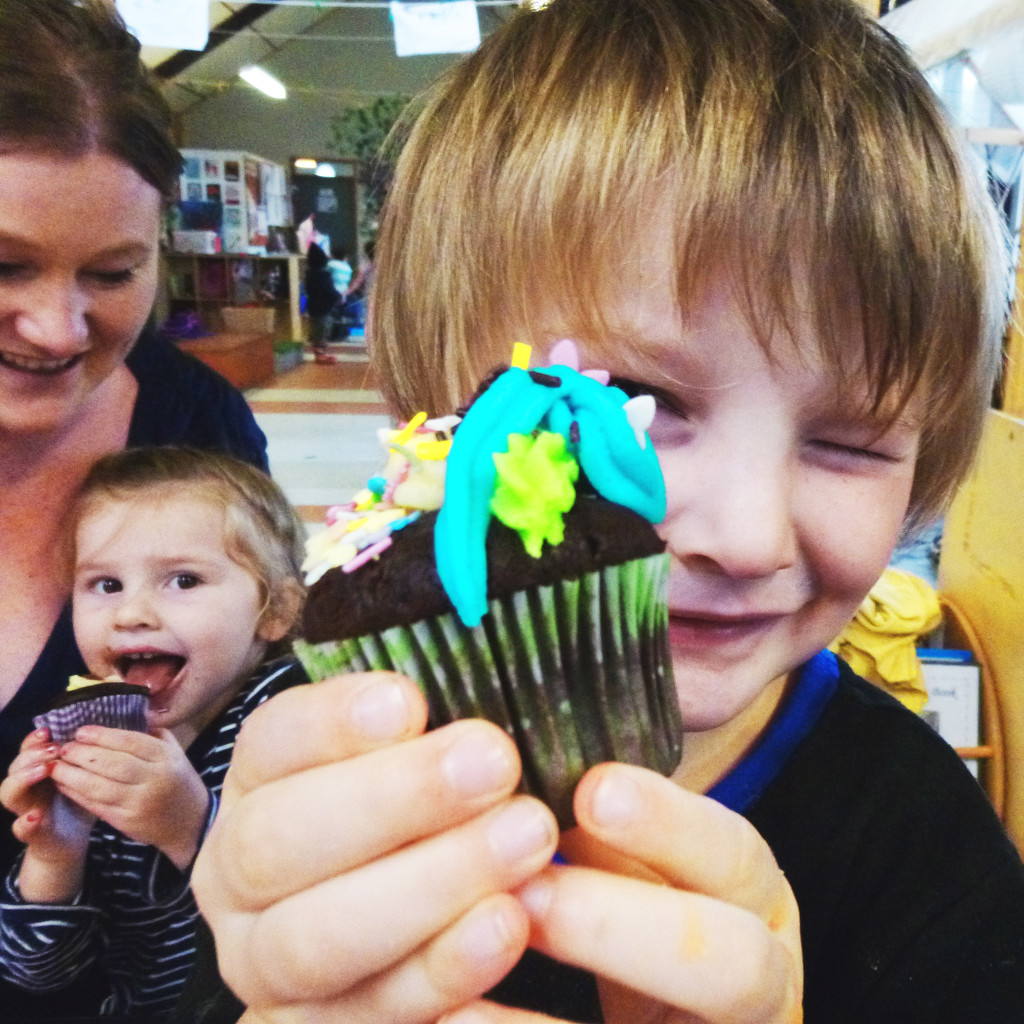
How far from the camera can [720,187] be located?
772 millimetres

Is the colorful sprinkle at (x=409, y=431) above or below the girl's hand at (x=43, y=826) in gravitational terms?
above

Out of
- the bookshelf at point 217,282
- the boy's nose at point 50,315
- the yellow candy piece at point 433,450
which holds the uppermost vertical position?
the bookshelf at point 217,282

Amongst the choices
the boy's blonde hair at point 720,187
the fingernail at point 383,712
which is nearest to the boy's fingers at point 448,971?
the fingernail at point 383,712

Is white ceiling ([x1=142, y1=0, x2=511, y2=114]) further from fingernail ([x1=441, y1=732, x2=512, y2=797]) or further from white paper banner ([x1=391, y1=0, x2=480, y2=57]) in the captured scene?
fingernail ([x1=441, y1=732, x2=512, y2=797])

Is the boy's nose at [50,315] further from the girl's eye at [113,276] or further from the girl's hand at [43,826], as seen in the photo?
the girl's hand at [43,826]

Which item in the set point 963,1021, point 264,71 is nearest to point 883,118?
point 963,1021

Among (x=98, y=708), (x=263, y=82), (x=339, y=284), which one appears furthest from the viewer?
(x=339, y=284)

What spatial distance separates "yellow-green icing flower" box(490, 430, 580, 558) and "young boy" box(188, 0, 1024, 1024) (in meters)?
0.13

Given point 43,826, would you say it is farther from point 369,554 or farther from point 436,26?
point 436,26

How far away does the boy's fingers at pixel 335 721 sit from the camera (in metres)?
0.52

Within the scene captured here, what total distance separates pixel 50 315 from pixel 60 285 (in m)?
0.05

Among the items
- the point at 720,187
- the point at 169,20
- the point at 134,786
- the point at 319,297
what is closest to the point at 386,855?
the point at 720,187

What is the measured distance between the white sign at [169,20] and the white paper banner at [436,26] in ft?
2.16

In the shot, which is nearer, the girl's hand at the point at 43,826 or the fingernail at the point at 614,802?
the fingernail at the point at 614,802
